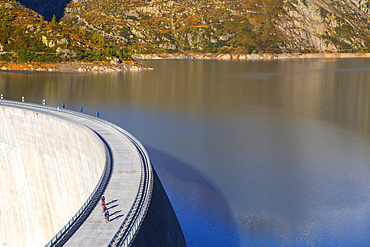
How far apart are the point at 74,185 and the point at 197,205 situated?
1048cm

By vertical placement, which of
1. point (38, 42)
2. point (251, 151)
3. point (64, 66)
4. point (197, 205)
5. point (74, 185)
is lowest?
point (197, 205)

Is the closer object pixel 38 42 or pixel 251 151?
pixel 251 151

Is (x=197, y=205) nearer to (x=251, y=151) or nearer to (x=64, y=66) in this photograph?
(x=251, y=151)

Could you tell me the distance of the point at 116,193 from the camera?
90.5 ft

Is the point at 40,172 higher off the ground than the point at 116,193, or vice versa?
the point at 116,193

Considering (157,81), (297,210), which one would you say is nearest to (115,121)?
(297,210)

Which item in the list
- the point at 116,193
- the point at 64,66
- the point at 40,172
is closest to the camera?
the point at 116,193

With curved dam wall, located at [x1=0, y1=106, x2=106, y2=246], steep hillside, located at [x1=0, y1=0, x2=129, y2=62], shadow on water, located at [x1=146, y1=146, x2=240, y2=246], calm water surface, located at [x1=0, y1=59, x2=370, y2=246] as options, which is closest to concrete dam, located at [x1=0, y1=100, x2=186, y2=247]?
curved dam wall, located at [x1=0, y1=106, x2=106, y2=246]

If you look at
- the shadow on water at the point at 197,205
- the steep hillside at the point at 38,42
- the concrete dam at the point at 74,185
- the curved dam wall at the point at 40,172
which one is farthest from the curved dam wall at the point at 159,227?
the steep hillside at the point at 38,42

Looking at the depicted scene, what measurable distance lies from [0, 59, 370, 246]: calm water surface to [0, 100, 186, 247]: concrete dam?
567cm

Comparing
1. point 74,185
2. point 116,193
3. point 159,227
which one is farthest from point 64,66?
point 159,227

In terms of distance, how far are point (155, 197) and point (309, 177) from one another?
2074 centimetres

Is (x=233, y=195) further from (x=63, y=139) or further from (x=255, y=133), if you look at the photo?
(x=255, y=133)

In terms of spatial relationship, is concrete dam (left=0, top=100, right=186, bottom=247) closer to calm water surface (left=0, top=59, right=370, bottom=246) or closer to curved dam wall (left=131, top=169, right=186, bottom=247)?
curved dam wall (left=131, top=169, right=186, bottom=247)
